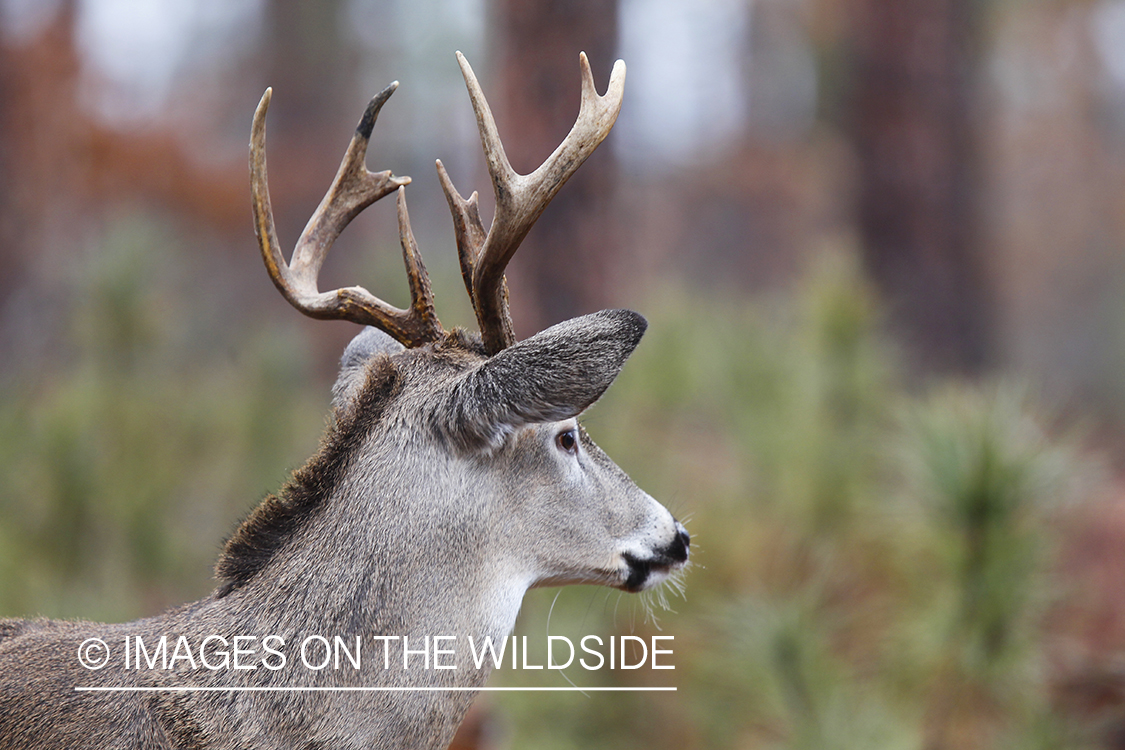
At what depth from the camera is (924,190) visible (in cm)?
963

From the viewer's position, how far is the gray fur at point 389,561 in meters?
2.45

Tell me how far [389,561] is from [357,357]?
0.85 m

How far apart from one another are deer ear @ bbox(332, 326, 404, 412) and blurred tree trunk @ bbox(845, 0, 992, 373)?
7.29 metres

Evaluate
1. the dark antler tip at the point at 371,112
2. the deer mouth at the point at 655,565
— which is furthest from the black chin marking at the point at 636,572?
the dark antler tip at the point at 371,112

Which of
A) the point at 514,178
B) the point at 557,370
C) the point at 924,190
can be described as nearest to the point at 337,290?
the point at 514,178

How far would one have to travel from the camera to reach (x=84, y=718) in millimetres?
Result: 2424

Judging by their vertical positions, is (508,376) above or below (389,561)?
above

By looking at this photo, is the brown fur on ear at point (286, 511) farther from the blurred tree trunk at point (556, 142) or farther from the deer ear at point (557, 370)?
the blurred tree trunk at point (556, 142)

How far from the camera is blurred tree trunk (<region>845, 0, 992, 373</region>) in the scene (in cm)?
953

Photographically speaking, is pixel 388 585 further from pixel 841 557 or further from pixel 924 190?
pixel 924 190

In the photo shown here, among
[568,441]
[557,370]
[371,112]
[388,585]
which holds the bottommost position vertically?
[388,585]

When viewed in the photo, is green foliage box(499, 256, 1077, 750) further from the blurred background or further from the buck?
the buck

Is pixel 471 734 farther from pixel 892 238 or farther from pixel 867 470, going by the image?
pixel 892 238

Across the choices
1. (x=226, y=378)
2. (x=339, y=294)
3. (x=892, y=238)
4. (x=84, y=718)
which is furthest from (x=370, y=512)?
(x=892, y=238)
